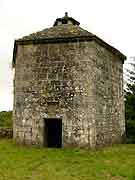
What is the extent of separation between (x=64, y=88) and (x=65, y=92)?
0.17 metres

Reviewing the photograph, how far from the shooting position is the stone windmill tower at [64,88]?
523 inches

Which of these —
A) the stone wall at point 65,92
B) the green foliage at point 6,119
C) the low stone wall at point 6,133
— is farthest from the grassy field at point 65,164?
the green foliage at point 6,119

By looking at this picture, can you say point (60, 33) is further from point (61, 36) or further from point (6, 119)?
point (6, 119)

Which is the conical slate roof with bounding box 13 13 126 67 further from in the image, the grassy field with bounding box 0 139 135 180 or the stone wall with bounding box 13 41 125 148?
the grassy field with bounding box 0 139 135 180

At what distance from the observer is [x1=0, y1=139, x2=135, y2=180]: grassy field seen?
9.36 m

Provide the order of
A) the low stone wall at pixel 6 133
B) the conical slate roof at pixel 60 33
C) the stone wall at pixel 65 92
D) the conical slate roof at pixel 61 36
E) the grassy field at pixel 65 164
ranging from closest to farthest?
the grassy field at pixel 65 164
the stone wall at pixel 65 92
the conical slate roof at pixel 61 36
the conical slate roof at pixel 60 33
the low stone wall at pixel 6 133

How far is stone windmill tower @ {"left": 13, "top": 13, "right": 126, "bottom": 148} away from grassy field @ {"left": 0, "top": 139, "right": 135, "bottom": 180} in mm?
849

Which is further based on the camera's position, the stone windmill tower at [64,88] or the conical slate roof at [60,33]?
the conical slate roof at [60,33]

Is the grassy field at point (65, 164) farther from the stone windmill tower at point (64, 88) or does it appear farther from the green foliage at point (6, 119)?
the green foliage at point (6, 119)

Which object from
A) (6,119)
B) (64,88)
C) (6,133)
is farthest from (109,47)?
(6,119)

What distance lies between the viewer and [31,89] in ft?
46.1

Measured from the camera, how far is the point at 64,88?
13.5 meters

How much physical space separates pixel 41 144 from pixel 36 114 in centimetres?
122

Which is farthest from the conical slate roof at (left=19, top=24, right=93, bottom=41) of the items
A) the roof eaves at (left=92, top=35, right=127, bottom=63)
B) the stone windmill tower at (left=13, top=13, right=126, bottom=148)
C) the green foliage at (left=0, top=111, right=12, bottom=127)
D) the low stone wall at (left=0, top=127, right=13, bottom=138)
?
the green foliage at (left=0, top=111, right=12, bottom=127)
